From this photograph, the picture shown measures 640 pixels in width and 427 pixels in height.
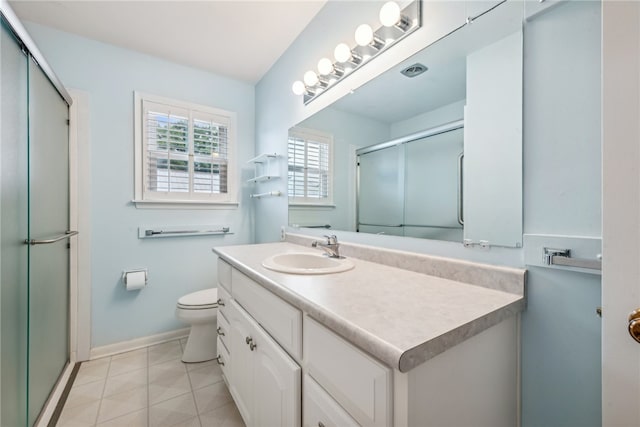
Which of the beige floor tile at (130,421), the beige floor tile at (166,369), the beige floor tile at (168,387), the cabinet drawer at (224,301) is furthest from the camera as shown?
the beige floor tile at (166,369)

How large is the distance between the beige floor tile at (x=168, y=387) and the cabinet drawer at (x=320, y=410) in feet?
4.02

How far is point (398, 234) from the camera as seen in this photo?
4.00ft

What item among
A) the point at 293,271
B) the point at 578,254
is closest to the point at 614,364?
the point at 578,254

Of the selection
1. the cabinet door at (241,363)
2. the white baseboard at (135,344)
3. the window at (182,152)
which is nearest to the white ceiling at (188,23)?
the window at (182,152)

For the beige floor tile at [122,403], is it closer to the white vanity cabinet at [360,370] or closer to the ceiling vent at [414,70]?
the white vanity cabinet at [360,370]

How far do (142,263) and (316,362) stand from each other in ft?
6.56

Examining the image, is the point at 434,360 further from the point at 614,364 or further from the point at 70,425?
the point at 70,425

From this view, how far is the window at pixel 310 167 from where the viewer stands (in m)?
1.68

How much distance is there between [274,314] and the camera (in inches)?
36.9

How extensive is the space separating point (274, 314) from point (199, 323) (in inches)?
49.7

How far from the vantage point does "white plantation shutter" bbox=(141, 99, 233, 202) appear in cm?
219

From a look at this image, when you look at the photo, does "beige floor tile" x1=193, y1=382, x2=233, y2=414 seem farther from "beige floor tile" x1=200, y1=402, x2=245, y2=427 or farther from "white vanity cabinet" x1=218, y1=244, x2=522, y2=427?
"white vanity cabinet" x1=218, y1=244, x2=522, y2=427

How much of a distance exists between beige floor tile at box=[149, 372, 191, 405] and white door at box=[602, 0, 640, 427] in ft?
6.17

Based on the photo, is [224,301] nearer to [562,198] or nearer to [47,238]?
[47,238]
